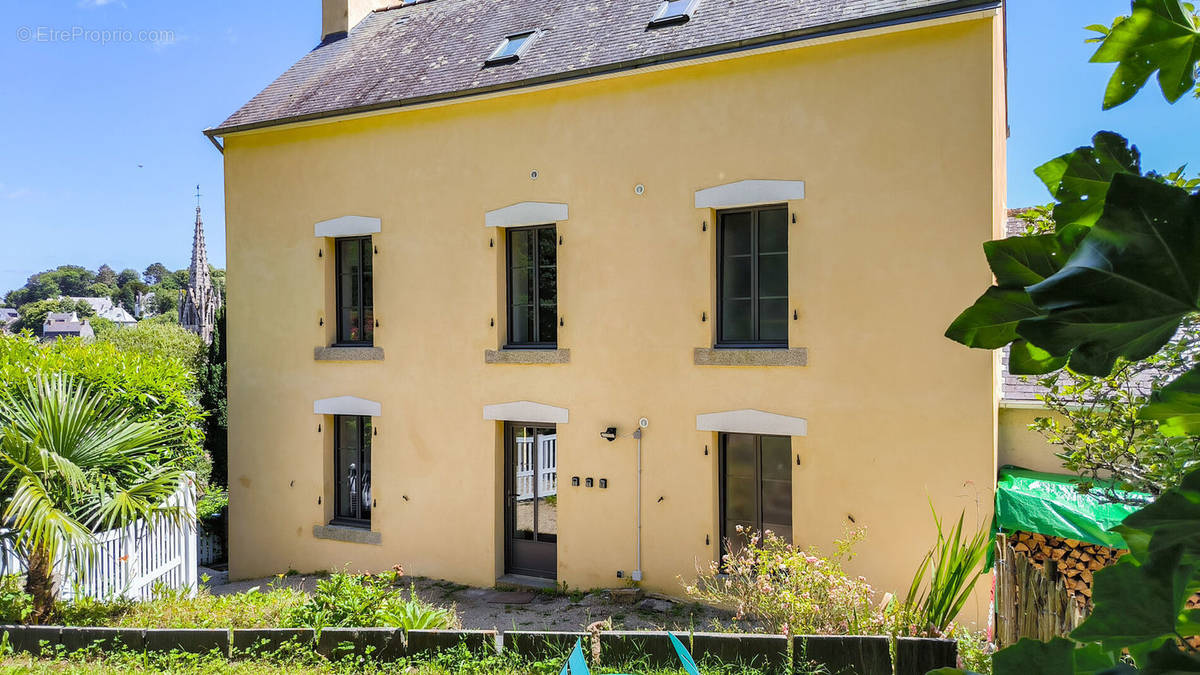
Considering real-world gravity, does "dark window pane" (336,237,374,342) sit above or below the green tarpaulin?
above

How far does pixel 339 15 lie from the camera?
1423 cm

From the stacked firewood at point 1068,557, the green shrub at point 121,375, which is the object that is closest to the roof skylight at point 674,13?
the stacked firewood at point 1068,557

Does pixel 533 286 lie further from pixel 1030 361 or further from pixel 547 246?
pixel 1030 361

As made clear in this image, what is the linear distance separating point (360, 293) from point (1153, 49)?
38.7 ft

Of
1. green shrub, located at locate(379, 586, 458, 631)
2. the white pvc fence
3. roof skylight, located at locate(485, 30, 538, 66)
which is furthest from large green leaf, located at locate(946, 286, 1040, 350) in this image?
roof skylight, located at locate(485, 30, 538, 66)

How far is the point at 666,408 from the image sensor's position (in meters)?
9.70

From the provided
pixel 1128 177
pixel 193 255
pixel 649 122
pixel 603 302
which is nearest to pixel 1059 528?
pixel 603 302

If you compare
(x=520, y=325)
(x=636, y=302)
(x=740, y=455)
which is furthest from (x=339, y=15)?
(x=740, y=455)

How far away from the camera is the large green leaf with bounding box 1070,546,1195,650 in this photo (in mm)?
657

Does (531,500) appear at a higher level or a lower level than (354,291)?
lower

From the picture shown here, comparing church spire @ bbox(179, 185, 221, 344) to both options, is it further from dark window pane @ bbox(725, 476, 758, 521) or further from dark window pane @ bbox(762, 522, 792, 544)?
dark window pane @ bbox(762, 522, 792, 544)

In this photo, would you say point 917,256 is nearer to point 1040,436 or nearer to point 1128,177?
point 1040,436

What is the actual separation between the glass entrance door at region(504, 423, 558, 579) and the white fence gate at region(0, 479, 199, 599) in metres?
4.13

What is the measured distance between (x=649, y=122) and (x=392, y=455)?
6.13 meters
